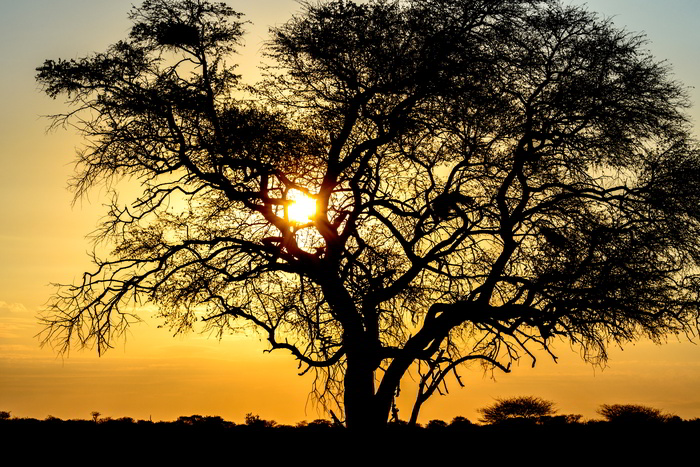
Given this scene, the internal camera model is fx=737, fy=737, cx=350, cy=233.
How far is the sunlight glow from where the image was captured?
16516 millimetres

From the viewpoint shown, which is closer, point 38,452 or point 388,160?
point 38,452

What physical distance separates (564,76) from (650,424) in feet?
24.8

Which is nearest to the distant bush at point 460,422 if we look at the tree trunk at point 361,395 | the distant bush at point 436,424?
the distant bush at point 436,424

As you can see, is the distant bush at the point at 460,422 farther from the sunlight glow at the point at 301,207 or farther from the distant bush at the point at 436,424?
the sunlight glow at the point at 301,207

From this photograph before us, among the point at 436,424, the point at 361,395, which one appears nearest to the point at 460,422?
the point at 436,424

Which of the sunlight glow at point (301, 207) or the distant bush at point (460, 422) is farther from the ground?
the sunlight glow at point (301, 207)

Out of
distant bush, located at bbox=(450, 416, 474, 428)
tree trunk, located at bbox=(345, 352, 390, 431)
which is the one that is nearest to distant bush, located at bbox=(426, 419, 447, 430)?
distant bush, located at bbox=(450, 416, 474, 428)

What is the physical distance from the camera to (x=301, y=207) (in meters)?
16.6

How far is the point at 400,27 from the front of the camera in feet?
50.1

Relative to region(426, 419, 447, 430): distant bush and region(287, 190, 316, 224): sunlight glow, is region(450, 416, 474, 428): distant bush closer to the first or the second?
region(426, 419, 447, 430): distant bush

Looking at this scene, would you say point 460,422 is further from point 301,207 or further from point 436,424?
point 301,207

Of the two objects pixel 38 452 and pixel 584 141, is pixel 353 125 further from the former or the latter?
pixel 38 452

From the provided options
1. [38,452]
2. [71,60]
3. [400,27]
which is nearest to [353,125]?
[400,27]

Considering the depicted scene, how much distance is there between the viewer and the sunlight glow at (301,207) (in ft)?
54.2
